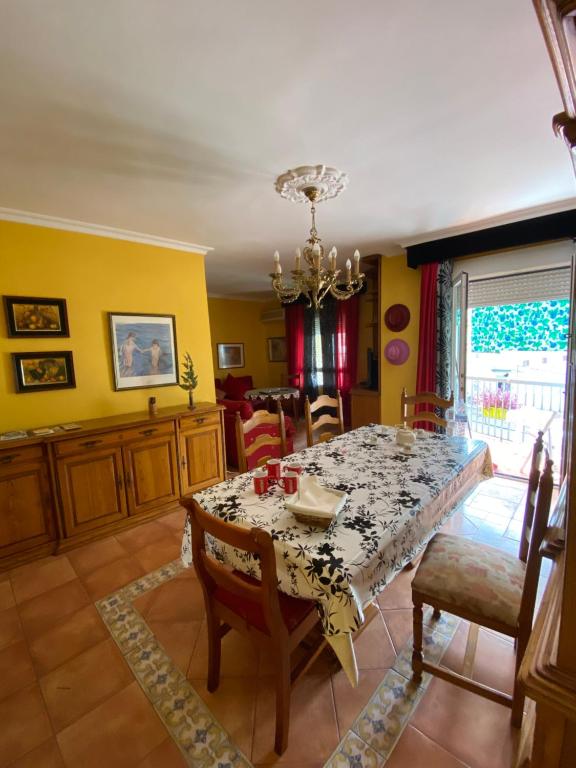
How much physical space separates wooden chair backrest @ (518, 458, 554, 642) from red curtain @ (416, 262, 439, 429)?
2.61 meters

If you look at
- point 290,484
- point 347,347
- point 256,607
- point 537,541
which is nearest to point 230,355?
point 347,347

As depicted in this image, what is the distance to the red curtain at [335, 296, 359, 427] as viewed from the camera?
5.63 m

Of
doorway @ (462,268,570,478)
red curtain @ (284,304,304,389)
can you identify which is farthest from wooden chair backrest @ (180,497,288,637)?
red curtain @ (284,304,304,389)

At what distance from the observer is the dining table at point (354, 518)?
1.07 m

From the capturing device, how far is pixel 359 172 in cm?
205

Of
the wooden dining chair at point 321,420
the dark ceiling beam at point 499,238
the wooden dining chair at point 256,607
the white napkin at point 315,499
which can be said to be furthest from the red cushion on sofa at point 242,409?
the wooden dining chair at point 256,607

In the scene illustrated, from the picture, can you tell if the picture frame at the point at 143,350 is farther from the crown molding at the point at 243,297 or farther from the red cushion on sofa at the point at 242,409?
the crown molding at the point at 243,297

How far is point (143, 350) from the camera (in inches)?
124

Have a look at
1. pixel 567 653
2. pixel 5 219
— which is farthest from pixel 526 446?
pixel 5 219

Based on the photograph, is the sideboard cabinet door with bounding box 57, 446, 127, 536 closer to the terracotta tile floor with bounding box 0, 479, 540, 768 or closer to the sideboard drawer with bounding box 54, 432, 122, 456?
the sideboard drawer with bounding box 54, 432, 122, 456

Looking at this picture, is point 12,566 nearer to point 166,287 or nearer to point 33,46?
point 166,287

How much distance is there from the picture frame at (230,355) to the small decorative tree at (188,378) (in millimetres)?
3000

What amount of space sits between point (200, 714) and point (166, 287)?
3.10 meters

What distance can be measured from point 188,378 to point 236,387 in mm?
2605
